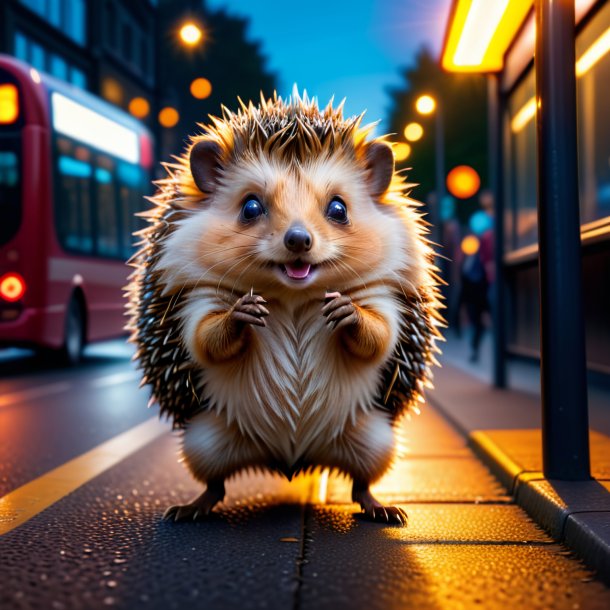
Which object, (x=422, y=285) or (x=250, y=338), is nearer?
(x=250, y=338)

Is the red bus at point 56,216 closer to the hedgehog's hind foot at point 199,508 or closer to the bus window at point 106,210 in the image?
the bus window at point 106,210

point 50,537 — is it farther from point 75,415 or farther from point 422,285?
point 75,415

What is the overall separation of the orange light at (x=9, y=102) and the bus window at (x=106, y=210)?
206cm

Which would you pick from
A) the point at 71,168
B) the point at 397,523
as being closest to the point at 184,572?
the point at 397,523

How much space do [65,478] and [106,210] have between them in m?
8.78

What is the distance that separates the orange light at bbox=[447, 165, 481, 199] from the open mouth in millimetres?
28647

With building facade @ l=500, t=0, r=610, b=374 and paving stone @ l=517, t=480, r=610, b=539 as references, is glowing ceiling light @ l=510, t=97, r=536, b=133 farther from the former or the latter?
paving stone @ l=517, t=480, r=610, b=539

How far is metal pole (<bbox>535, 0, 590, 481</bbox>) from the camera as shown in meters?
3.58

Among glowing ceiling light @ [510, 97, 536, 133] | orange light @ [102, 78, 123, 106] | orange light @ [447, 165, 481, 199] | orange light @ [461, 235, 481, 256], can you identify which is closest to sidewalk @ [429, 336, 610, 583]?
glowing ceiling light @ [510, 97, 536, 133]

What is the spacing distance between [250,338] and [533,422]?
3.18 meters

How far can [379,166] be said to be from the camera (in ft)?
10.7

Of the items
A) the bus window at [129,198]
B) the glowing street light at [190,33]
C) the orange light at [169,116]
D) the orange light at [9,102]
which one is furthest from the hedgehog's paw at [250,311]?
the orange light at [169,116]

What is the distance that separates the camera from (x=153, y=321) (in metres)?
3.34

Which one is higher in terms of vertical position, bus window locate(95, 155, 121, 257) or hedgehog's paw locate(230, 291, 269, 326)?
bus window locate(95, 155, 121, 257)
